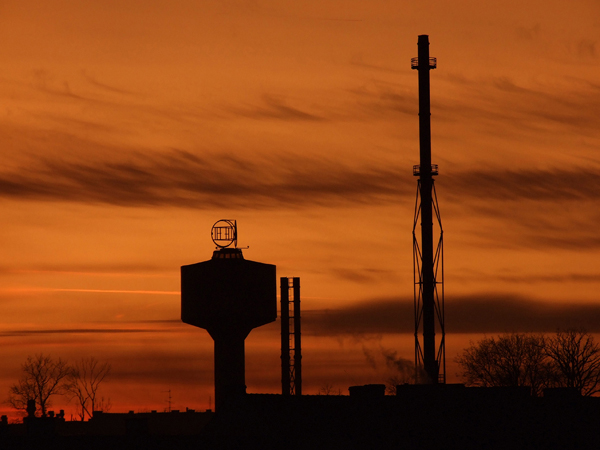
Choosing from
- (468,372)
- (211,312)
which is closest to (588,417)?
(211,312)

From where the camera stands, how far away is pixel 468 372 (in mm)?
87312

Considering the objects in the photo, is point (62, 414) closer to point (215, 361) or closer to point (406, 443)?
point (215, 361)

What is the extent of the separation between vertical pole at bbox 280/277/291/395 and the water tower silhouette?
1.95 metres

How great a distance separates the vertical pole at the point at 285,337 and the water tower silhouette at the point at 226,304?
1948 mm

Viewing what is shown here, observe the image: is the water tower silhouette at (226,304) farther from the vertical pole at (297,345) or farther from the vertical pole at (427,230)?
the vertical pole at (427,230)

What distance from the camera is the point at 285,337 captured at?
81438mm

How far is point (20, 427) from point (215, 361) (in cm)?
3340

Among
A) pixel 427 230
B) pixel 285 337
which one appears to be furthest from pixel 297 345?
pixel 427 230

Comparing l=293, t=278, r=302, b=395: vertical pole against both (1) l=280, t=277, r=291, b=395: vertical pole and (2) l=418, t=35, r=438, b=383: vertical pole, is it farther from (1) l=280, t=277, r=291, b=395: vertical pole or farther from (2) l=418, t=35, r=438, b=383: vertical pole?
(2) l=418, t=35, r=438, b=383: vertical pole

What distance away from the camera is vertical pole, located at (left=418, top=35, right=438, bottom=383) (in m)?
65.8

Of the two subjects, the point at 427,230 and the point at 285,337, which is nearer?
the point at 427,230

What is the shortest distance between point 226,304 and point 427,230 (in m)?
19.8

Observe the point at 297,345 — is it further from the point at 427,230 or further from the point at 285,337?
the point at 427,230

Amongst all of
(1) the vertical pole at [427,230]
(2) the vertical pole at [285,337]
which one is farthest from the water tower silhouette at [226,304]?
(1) the vertical pole at [427,230]
